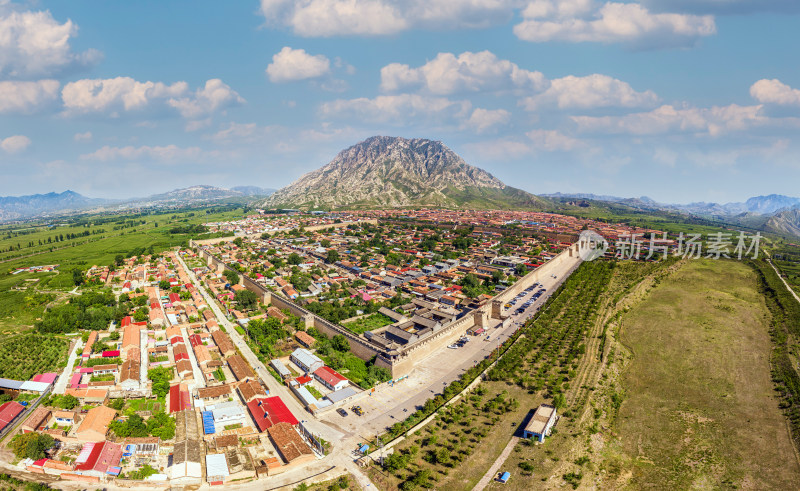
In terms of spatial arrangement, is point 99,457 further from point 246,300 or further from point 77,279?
point 77,279

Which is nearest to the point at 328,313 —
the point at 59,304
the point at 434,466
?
the point at 434,466

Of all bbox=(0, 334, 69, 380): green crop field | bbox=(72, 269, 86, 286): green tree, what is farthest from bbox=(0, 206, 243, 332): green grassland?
bbox=(0, 334, 69, 380): green crop field

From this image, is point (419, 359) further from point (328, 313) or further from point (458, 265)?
point (458, 265)

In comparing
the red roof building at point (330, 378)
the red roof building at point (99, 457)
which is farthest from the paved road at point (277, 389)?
the red roof building at point (99, 457)

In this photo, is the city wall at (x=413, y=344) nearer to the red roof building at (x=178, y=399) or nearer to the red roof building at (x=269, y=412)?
the red roof building at (x=269, y=412)

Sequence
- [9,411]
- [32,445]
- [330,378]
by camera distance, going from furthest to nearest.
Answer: [330,378] → [9,411] → [32,445]

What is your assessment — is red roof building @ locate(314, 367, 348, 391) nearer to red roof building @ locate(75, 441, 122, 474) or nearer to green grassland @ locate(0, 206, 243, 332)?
red roof building @ locate(75, 441, 122, 474)

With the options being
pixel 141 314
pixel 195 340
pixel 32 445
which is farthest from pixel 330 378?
pixel 141 314
